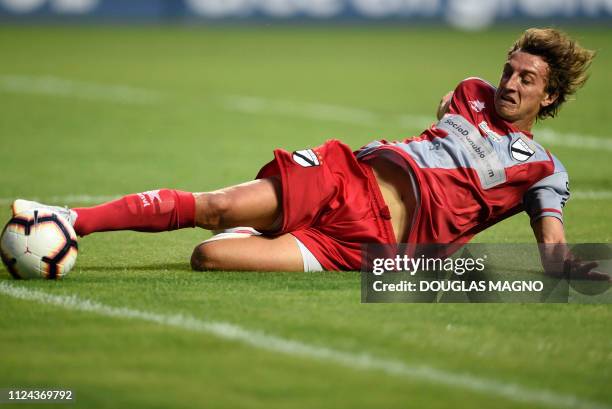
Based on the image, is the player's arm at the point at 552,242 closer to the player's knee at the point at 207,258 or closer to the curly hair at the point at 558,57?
the curly hair at the point at 558,57

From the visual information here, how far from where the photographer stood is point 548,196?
570 cm

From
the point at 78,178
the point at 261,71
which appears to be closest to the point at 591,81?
the point at 261,71

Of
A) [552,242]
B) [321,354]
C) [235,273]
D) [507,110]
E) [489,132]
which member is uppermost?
[507,110]

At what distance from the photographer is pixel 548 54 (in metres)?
6.03

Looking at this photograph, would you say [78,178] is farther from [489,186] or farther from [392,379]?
[392,379]

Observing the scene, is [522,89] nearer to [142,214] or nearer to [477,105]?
[477,105]

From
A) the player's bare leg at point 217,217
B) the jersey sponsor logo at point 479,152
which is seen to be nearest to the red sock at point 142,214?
the player's bare leg at point 217,217

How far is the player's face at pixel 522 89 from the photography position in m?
5.98

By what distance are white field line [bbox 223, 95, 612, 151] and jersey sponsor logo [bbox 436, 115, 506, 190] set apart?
15.6 ft

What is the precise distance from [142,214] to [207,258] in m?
0.41

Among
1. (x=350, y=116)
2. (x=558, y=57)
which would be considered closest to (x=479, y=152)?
(x=558, y=57)

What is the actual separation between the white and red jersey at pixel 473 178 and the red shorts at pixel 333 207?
0.17m

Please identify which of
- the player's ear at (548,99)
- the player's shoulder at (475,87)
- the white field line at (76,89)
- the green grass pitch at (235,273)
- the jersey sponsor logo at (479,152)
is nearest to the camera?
the green grass pitch at (235,273)

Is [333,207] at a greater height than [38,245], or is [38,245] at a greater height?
[333,207]
